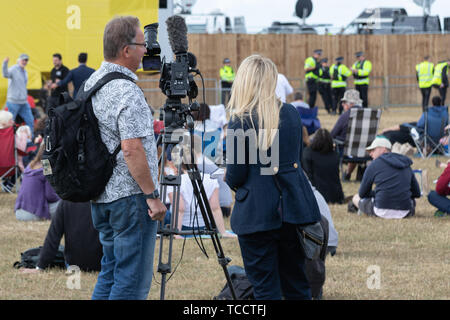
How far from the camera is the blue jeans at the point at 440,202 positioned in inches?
360

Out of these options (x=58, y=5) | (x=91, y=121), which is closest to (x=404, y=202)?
(x=91, y=121)

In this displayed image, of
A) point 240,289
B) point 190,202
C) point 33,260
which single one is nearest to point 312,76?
point 190,202

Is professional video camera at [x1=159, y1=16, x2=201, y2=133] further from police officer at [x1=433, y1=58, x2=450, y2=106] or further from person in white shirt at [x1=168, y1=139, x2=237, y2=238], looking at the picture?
police officer at [x1=433, y1=58, x2=450, y2=106]

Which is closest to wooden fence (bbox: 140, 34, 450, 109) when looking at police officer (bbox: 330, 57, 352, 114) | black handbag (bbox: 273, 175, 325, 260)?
police officer (bbox: 330, 57, 352, 114)

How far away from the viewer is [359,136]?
12.3 metres

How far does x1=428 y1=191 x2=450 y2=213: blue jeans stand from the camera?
915 centimetres

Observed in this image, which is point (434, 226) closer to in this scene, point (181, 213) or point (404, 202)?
point (404, 202)

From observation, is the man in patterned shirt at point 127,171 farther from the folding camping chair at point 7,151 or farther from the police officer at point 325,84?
the police officer at point 325,84

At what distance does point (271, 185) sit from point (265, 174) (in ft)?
0.21

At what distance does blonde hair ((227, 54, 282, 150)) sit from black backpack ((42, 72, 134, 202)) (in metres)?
0.63

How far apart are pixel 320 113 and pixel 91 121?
2210 centimetres

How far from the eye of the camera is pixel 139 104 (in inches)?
158

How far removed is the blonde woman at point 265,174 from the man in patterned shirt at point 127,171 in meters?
0.45

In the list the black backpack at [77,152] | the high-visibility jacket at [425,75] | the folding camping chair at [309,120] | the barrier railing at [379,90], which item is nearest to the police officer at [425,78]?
the high-visibility jacket at [425,75]
